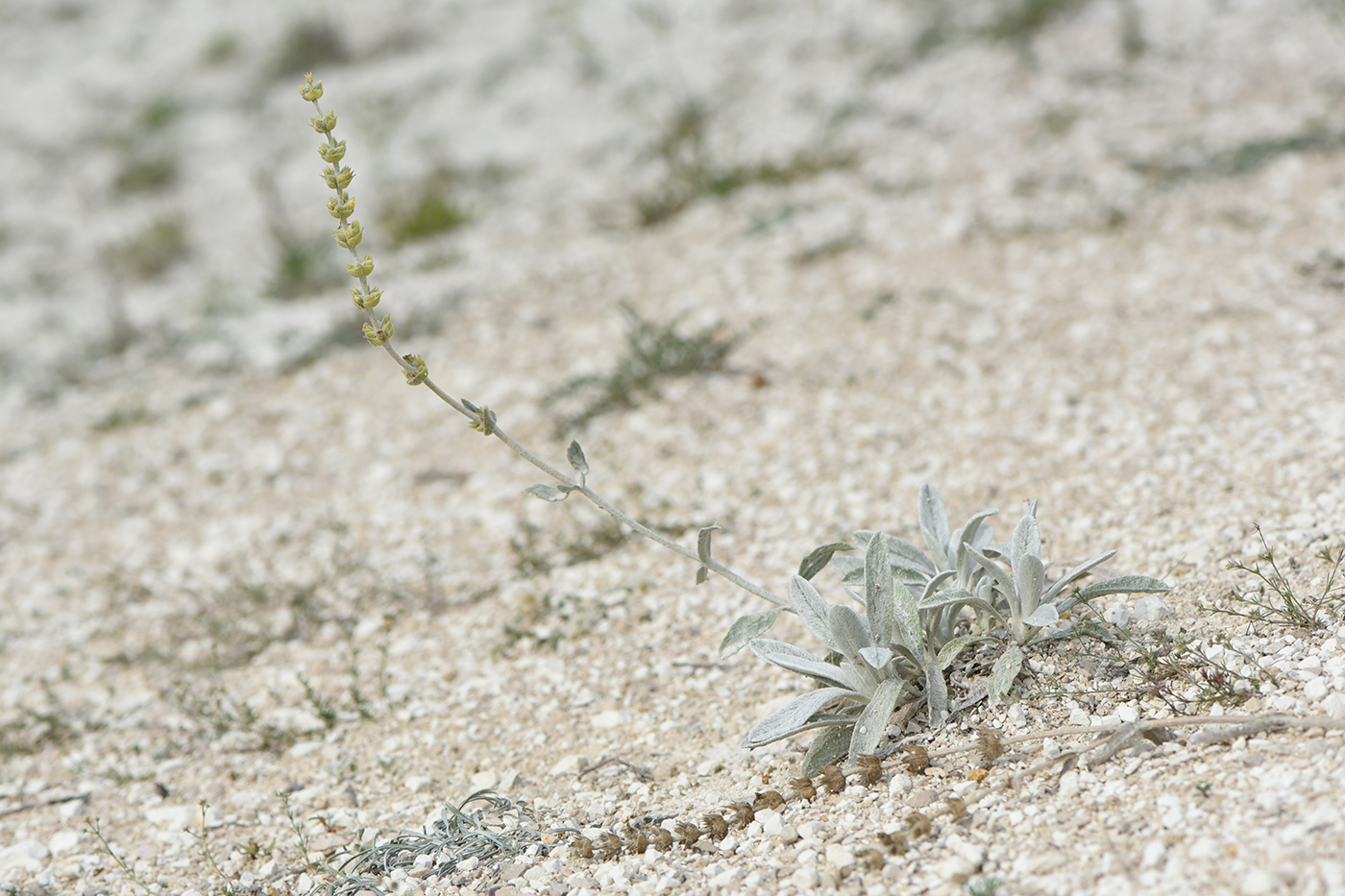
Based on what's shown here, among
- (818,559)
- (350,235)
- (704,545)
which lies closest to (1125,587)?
(818,559)

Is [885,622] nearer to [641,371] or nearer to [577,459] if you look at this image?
[577,459]

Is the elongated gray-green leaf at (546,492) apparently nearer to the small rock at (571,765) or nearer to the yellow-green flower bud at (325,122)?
the yellow-green flower bud at (325,122)

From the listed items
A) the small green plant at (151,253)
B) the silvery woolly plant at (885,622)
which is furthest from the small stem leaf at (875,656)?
the small green plant at (151,253)

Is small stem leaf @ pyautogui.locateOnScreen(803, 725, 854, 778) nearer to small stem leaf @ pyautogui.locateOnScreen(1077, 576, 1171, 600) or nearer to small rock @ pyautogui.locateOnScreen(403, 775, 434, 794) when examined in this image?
small stem leaf @ pyautogui.locateOnScreen(1077, 576, 1171, 600)

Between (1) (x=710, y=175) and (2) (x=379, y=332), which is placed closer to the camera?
(2) (x=379, y=332)

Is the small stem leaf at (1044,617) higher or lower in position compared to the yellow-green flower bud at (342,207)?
lower

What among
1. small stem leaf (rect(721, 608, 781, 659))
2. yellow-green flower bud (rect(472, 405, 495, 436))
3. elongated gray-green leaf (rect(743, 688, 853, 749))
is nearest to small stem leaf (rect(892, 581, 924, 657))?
elongated gray-green leaf (rect(743, 688, 853, 749))
